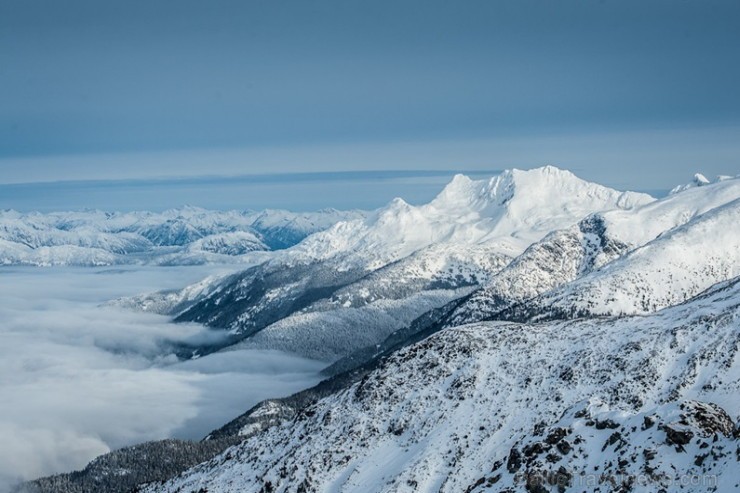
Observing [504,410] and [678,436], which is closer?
[678,436]

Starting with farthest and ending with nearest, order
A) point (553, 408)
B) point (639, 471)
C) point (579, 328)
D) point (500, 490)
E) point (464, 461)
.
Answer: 1. point (579, 328)
2. point (553, 408)
3. point (464, 461)
4. point (500, 490)
5. point (639, 471)

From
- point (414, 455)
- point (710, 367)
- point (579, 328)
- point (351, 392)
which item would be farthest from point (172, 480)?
point (710, 367)

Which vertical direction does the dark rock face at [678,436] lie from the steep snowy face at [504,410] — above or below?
above

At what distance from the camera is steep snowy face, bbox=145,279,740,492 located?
84625 millimetres

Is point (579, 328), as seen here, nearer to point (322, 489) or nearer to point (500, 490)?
point (322, 489)

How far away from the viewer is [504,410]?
132250 millimetres

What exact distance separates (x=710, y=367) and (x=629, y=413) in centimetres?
6082

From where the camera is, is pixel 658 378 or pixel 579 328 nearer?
pixel 658 378

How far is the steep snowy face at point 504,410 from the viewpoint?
3332 inches

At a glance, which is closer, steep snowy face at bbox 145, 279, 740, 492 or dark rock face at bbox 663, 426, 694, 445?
dark rock face at bbox 663, 426, 694, 445

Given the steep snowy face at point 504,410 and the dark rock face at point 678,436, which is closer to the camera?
the dark rock face at point 678,436

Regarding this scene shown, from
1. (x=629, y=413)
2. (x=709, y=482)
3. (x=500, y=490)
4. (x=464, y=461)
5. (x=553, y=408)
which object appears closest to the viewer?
(x=709, y=482)

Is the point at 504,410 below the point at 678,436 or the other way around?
below

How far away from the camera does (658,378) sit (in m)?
138
